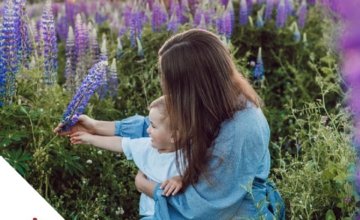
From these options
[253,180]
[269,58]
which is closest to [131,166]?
[253,180]

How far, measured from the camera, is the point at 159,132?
282cm

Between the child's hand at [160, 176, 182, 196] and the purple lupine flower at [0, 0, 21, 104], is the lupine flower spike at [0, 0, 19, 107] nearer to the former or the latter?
the purple lupine flower at [0, 0, 21, 104]

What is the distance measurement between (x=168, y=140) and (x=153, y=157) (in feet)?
0.50

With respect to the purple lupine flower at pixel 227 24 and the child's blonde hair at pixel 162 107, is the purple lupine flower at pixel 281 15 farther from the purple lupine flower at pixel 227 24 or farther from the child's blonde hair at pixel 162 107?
the child's blonde hair at pixel 162 107

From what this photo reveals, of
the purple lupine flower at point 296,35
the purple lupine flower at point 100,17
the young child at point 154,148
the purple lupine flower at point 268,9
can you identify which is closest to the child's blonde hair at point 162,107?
the young child at point 154,148

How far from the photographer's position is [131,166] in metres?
3.62

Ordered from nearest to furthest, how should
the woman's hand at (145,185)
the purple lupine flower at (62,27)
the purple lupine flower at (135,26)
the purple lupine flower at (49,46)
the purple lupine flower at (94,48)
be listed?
the woman's hand at (145,185), the purple lupine flower at (49,46), the purple lupine flower at (94,48), the purple lupine flower at (135,26), the purple lupine flower at (62,27)

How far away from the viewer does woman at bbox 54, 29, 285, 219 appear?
8.66 ft

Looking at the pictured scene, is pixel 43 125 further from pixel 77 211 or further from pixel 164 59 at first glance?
pixel 164 59

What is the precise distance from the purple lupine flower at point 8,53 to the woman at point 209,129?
3.26 ft

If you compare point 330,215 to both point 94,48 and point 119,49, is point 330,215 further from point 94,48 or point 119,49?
point 119,49

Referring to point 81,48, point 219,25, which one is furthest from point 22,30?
point 219,25

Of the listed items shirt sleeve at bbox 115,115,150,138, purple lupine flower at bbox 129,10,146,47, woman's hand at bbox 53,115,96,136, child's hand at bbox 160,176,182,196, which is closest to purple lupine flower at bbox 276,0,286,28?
purple lupine flower at bbox 129,10,146,47

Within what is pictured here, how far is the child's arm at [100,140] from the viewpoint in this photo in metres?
3.05
